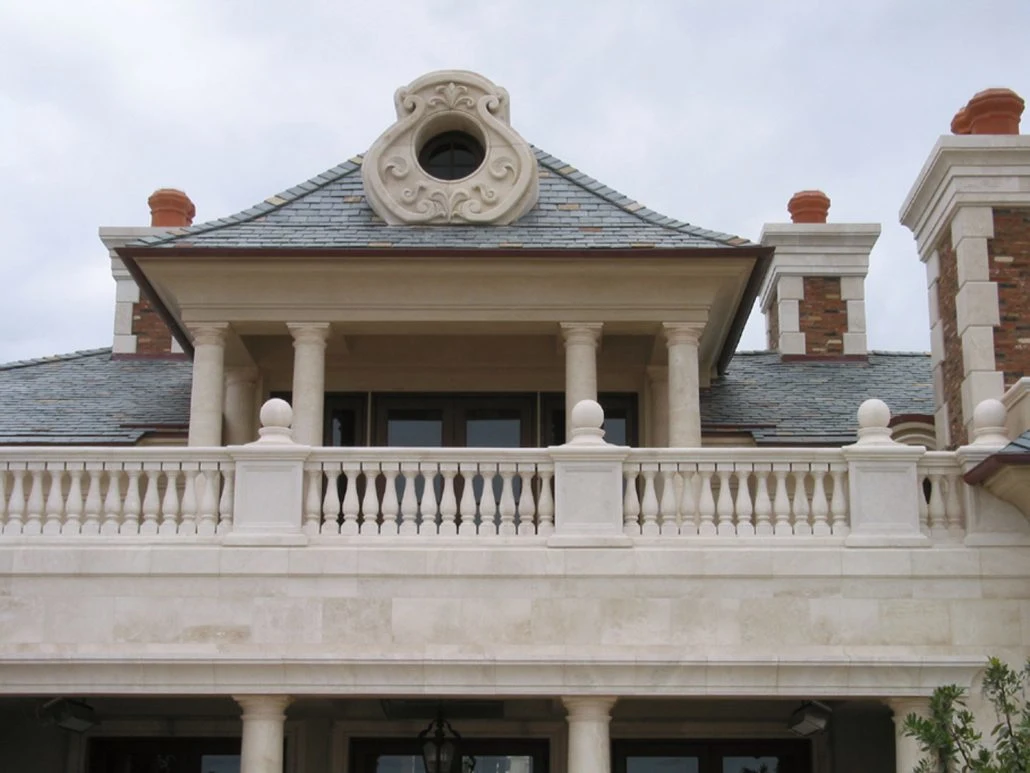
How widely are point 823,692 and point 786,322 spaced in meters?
11.6

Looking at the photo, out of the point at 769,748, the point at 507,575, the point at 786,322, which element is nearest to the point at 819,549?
the point at 507,575

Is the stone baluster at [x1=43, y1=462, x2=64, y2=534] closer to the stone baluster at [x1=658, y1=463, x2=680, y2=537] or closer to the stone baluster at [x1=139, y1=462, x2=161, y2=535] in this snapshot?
the stone baluster at [x1=139, y1=462, x2=161, y2=535]

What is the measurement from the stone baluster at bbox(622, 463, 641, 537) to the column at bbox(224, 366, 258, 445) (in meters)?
6.70

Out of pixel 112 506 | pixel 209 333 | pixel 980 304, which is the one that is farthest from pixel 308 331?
pixel 980 304

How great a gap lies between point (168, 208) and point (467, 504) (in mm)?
13799

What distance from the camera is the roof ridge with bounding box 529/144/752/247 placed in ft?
56.1

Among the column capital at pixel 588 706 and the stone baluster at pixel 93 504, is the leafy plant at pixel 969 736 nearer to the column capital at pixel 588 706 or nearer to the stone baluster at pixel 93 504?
the column capital at pixel 588 706

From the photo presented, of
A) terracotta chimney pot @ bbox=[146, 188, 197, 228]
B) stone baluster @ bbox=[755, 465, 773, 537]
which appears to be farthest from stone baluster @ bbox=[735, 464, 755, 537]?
terracotta chimney pot @ bbox=[146, 188, 197, 228]

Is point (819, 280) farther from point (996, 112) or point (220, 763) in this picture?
point (220, 763)

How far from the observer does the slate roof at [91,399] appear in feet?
59.4

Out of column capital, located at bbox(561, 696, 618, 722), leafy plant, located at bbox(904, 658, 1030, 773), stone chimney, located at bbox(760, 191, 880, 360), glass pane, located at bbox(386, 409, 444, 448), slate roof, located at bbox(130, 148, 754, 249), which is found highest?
stone chimney, located at bbox(760, 191, 880, 360)

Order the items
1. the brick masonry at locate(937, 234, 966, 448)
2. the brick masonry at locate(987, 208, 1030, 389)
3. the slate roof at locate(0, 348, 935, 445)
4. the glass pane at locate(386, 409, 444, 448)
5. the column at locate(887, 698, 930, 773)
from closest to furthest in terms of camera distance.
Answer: the column at locate(887, 698, 930, 773), the brick masonry at locate(987, 208, 1030, 389), the brick masonry at locate(937, 234, 966, 448), the slate roof at locate(0, 348, 935, 445), the glass pane at locate(386, 409, 444, 448)

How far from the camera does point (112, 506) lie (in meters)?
13.4

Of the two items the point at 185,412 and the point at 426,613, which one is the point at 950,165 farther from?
the point at 185,412
